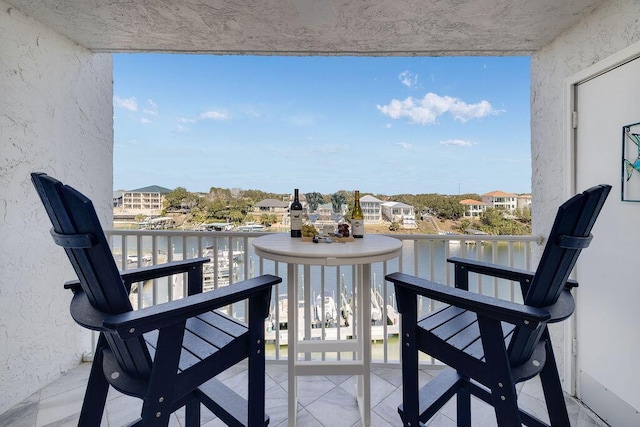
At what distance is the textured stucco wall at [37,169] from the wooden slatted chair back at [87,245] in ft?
4.73

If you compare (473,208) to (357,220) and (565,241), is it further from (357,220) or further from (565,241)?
(565,241)

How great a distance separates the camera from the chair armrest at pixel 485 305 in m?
0.86

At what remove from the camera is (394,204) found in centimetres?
240

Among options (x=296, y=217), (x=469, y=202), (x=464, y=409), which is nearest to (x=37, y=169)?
(x=296, y=217)

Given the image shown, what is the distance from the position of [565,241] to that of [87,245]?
1497 millimetres

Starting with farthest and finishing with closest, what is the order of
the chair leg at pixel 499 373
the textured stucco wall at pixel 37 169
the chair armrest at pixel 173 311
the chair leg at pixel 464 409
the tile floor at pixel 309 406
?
1. the textured stucco wall at pixel 37 169
2. the tile floor at pixel 309 406
3. the chair leg at pixel 464 409
4. the chair leg at pixel 499 373
5. the chair armrest at pixel 173 311

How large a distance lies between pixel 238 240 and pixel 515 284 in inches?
89.2

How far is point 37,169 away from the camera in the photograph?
6.14ft

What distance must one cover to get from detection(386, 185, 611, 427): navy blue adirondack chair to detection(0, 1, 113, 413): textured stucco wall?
2389mm

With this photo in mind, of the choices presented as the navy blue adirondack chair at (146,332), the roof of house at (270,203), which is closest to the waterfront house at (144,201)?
the roof of house at (270,203)

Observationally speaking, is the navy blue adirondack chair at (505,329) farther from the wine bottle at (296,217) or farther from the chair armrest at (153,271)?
the chair armrest at (153,271)

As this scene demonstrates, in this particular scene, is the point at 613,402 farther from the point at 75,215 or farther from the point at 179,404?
the point at 75,215

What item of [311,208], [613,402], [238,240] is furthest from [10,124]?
[613,402]

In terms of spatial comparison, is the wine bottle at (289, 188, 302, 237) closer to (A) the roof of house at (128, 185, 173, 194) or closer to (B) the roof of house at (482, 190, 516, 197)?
(A) the roof of house at (128, 185, 173, 194)
